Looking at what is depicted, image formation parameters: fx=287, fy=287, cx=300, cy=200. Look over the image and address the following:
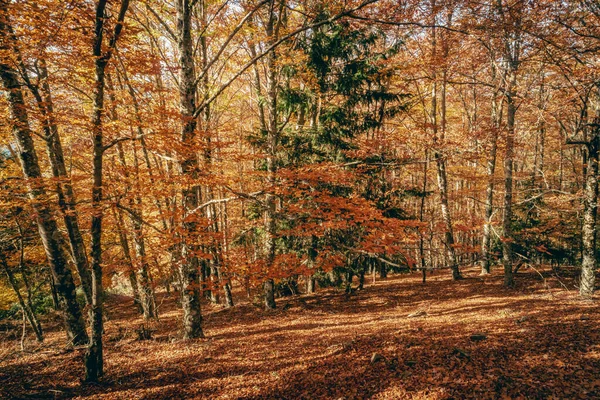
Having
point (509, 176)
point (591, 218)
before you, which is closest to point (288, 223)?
point (509, 176)

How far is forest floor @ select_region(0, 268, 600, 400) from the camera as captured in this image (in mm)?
5414

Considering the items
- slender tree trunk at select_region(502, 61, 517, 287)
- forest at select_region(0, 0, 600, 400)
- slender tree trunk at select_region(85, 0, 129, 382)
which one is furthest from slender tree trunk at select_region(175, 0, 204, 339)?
slender tree trunk at select_region(502, 61, 517, 287)

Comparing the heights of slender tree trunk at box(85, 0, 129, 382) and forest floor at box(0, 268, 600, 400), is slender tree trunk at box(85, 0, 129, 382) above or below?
above

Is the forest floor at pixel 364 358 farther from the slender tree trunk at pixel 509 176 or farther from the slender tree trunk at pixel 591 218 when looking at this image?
the slender tree trunk at pixel 509 176

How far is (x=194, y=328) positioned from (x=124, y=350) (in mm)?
2309

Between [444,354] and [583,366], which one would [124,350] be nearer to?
[444,354]

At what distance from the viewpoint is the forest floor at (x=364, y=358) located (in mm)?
5414

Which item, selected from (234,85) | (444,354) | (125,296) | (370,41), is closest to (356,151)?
(370,41)

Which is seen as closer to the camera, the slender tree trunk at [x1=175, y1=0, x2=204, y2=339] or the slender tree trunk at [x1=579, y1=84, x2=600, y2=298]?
the slender tree trunk at [x1=175, y1=0, x2=204, y2=339]

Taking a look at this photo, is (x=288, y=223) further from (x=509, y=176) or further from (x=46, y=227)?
(x=509, y=176)

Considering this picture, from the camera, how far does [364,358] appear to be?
6.62 m

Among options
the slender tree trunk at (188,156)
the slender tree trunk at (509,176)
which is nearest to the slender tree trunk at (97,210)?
the slender tree trunk at (188,156)

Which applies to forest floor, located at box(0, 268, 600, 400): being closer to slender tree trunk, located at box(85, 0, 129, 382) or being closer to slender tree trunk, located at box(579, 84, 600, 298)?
slender tree trunk, located at box(85, 0, 129, 382)

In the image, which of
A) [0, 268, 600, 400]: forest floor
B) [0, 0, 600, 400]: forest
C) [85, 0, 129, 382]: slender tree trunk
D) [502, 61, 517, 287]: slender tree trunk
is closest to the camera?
[0, 268, 600, 400]: forest floor
